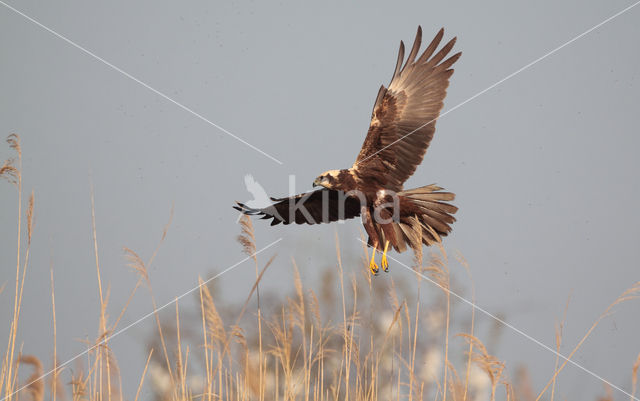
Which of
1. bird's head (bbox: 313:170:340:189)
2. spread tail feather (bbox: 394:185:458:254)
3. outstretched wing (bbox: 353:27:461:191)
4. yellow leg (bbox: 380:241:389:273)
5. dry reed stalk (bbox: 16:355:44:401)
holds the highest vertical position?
outstretched wing (bbox: 353:27:461:191)

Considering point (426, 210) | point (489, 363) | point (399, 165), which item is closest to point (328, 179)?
point (399, 165)

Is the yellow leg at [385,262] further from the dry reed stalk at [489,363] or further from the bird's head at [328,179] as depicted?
the dry reed stalk at [489,363]

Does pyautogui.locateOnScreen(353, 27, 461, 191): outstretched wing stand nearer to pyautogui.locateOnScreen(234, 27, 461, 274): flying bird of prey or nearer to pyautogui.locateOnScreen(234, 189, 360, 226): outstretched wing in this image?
pyautogui.locateOnScreen(234, 27, 461, 274): flying bird of prey

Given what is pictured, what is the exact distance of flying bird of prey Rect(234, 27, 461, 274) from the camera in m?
3.92

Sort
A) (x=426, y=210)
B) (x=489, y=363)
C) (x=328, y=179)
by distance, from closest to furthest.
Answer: (x=489, y=363), (x=328, y=179), (x=426, y=210)

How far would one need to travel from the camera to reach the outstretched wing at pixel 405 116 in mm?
4066

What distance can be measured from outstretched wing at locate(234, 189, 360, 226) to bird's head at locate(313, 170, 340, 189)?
1.90 feet

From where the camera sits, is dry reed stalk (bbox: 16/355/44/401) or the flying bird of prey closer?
dry reed stalk (bbox: 16/355/44/401)

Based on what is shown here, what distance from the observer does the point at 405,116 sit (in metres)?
4.22

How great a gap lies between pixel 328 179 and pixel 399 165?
601 mm

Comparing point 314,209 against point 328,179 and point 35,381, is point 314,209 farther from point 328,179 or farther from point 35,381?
point 35,381

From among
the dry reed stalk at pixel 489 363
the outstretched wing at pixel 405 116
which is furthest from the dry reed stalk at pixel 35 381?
the outstretched wing at pixel 405 116

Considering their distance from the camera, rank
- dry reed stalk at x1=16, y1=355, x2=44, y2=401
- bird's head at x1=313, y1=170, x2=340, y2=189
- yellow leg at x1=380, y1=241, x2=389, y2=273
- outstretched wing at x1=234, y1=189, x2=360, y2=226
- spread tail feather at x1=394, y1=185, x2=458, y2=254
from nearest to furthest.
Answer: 1. dry reed stalk at x1=16, y1=355, x2=44, y2=401
2. yellow leg at x1=380, y1=241, x2=389, y2=273
3. bird's head at x1=313, y1=170, x2=340, y2=189
4. spread tail feather at x1=394, y1=185, x2=458, y2=254
5. outstretched wing at x1=234, y1=189, x2=360, y2=226

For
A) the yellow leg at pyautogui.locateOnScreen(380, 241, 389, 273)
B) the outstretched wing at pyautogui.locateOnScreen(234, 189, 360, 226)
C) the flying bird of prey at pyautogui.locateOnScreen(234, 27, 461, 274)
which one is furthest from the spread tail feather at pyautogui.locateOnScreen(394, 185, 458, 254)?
the outstretched wing at pyautogui.locateOnScreen(234, 189, 360, 226)
